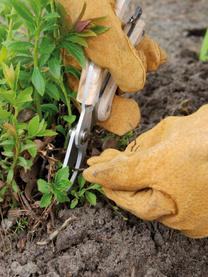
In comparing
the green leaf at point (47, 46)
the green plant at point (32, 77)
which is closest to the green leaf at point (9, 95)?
the green plant at point (32, 77)

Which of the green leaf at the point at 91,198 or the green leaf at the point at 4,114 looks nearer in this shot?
the green leaf at the point at 4,114

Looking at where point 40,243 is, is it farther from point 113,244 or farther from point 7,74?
point 7,74

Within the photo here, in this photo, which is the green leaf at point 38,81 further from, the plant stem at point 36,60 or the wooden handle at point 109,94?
the wooden handle at point 109,94

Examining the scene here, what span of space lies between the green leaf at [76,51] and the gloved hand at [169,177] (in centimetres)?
20

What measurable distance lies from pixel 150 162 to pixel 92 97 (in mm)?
194

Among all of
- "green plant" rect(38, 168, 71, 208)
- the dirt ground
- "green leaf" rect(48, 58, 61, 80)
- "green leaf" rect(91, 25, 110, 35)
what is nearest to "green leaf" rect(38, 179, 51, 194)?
"green plant" rect(38, 168, 71, 208)

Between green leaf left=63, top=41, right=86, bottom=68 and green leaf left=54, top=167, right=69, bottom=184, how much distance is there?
21 centimetres

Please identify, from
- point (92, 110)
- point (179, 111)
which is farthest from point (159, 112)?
point (92, 110)

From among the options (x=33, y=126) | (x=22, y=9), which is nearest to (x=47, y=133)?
(x=33, y=126)

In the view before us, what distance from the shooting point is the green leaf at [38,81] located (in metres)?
1.19

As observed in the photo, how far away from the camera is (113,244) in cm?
130

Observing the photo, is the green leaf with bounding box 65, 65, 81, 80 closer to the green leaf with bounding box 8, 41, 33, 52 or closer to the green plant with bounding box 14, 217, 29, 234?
the green leaf with bounding box 8, 41, 33, 52

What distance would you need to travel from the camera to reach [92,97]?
125 cm

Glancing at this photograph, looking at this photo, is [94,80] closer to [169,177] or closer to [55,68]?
[55,68]
